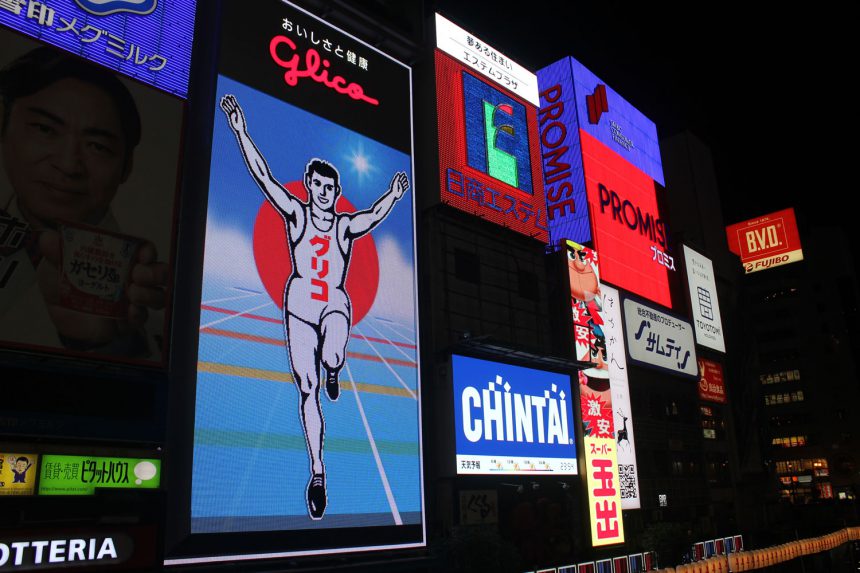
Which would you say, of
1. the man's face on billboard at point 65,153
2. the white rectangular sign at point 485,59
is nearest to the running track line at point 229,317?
the man's face on billboard at point 65,153

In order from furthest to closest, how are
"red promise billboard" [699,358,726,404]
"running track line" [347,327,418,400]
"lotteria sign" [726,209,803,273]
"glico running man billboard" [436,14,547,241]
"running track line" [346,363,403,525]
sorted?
"lotteria sign" [726,209,803,273], "red promise billboard" [699,358,726,404], "glico running man billboard" [436,14,547,241], "running track line" [347,327,418,400], "running track line" [346,363,403,525]

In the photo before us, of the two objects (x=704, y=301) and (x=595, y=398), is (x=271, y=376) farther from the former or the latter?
(x=704, y=301)

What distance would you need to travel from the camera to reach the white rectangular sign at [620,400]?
31828mm

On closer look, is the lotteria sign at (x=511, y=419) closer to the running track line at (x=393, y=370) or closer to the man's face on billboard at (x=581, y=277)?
the running track line at (x=393, y=370)

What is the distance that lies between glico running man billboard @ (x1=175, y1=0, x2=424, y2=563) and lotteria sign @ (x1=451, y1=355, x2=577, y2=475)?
2.42m

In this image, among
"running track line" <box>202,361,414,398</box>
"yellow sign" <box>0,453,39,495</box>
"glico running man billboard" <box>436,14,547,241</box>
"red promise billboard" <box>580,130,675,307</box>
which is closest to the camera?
"yellow sign" <box>0,453,39,495</box>

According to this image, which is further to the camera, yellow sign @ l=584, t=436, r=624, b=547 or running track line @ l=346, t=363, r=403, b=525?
yellow sign @ l=584, t=436, r=624, b=547

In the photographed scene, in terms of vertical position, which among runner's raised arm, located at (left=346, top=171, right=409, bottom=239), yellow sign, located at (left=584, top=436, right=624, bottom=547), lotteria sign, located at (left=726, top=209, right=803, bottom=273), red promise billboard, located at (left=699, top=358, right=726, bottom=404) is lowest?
yellow sign, located at (left=584, top=436, right=624, bottom=547)

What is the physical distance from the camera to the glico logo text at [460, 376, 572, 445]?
23.8 metres

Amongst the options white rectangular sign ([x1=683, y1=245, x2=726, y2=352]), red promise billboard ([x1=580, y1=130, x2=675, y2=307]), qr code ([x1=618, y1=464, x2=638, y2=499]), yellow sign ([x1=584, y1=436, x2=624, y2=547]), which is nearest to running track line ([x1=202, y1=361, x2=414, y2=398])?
yellow sign ([x1=584, y1=436, x2=624, y2=547])

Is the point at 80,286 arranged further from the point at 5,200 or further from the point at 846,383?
the point at 846,383

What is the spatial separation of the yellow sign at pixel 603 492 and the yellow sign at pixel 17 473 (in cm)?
2032

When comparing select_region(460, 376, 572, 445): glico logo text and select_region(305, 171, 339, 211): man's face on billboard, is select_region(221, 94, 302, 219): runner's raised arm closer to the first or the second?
select_region(305, 171, 339, 211): man's face on billboard

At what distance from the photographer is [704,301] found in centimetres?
4669
